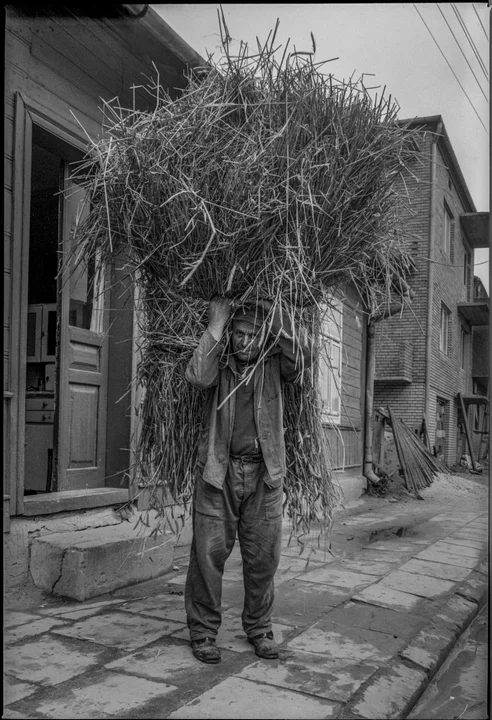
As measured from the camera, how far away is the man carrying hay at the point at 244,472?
111 inches

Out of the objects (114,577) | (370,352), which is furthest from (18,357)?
(370,352)

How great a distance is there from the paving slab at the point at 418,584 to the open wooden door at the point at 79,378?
2218mm

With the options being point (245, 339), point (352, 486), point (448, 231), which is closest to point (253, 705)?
point (245, 339)

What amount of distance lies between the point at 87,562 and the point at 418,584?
2245 millimetres

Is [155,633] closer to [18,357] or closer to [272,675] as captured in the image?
[272,675]

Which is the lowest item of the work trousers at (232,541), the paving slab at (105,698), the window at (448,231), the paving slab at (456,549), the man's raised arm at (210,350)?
the paving slab at (456,549)

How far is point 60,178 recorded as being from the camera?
4.48 m

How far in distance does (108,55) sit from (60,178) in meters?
0.99

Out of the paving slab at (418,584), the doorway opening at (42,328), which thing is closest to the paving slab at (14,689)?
the doorway opening at (42,328)

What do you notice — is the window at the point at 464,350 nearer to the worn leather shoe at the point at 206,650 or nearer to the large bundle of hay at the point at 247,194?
the large bundle of hay at the point at 247,194

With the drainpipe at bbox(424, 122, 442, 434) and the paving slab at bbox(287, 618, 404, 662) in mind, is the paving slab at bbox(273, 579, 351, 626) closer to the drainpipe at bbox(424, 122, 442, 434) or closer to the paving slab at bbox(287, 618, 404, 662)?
the paving slab at bbox(287, 618, 404, 662)

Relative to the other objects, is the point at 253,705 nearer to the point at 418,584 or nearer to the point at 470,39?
the point at 418,584

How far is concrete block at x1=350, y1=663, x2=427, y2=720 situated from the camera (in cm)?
241

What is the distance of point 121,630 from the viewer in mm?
3182
